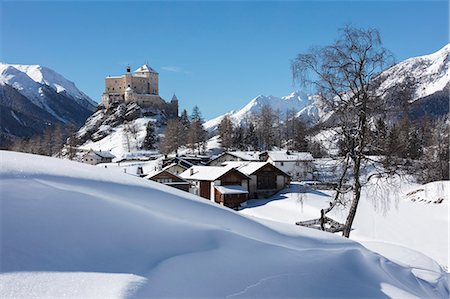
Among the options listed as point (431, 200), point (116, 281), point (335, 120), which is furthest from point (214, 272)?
Result: point (431, 200)

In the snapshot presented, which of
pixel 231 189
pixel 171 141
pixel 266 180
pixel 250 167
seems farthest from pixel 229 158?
pixel 171 141

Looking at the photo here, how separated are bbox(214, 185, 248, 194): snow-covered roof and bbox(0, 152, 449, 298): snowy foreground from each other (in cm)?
3278

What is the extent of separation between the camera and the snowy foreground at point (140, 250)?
2883 millimetres

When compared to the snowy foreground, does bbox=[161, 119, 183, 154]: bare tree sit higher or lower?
higher

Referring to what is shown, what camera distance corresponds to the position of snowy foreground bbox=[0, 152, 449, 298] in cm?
288

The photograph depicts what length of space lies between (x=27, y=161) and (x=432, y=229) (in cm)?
2527

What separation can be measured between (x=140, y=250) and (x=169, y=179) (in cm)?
3625

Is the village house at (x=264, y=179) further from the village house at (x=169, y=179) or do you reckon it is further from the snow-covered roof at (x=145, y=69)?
the snow-covered roof at (x=145, y=69)

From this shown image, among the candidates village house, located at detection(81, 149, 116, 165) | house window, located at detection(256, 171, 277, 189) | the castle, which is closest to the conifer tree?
village house, located at detection(81, 149, 116, 165)

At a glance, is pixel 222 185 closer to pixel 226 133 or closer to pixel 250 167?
pixel 250 167

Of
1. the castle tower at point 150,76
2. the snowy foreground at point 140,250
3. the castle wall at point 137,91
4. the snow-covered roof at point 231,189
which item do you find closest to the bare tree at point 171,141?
the castle wall at point 137,91

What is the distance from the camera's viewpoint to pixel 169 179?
129 feet

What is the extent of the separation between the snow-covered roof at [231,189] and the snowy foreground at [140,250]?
3278 cm

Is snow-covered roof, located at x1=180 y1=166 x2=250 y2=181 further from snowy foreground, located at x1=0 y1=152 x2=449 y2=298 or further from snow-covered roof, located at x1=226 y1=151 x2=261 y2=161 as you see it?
snowy foreground, located at x1=0 y1=152 x2=449 y2=298
